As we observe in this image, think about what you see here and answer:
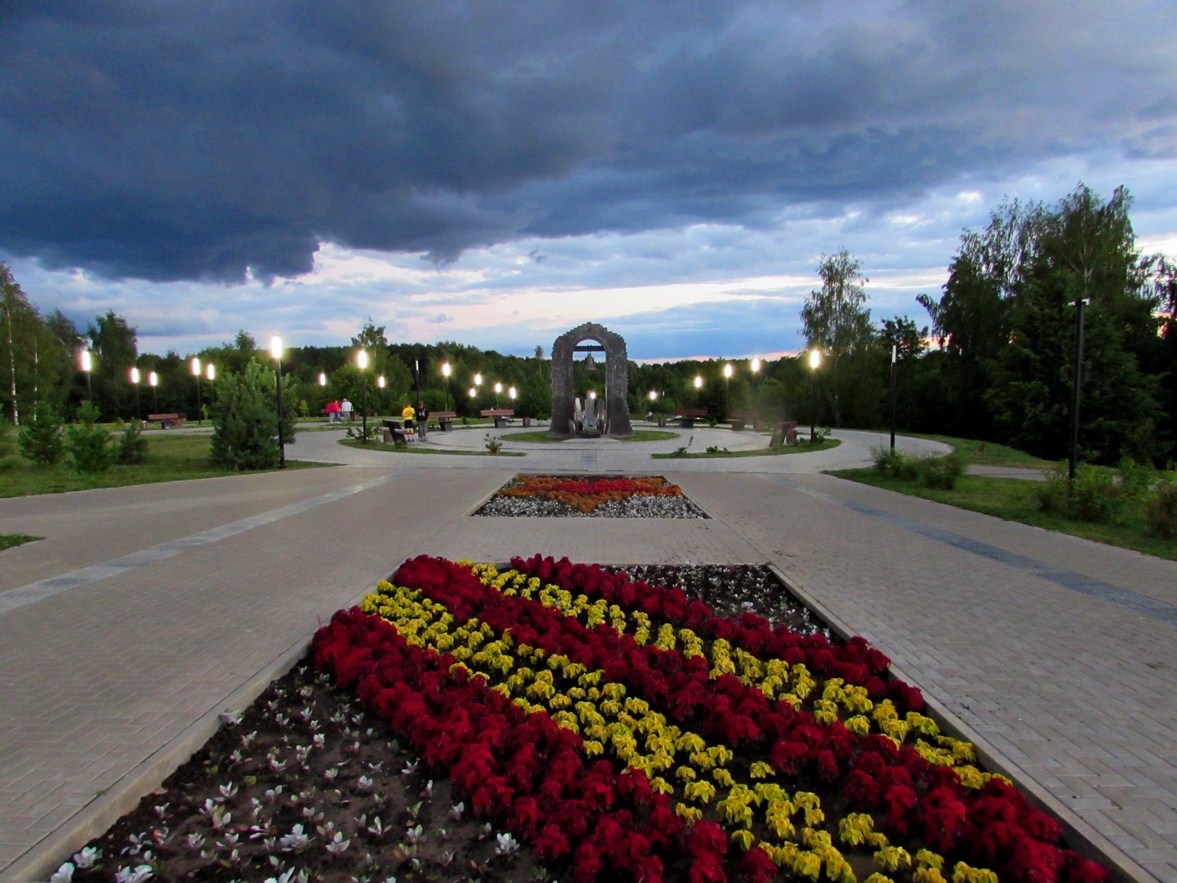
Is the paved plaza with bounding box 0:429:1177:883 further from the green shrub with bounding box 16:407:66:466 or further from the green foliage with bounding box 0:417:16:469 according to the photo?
the green foliage with bounding box 0:417:16:469

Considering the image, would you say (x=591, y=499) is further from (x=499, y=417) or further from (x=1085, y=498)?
(x=499, y=417)

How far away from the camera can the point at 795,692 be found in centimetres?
381

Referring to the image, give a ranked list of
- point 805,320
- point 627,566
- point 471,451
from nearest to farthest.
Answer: point 627,566 → point 471,451 → point 805,320

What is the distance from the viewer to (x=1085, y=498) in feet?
29.4

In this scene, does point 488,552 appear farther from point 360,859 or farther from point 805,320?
point 805,320

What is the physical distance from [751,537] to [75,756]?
6535 millimetres

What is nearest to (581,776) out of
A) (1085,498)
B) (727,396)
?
(1085,498)

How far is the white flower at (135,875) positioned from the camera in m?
2.29

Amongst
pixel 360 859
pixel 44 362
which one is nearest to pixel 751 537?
pixel 360 859

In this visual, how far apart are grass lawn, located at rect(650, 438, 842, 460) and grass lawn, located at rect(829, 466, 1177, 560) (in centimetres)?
428

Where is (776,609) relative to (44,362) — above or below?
below

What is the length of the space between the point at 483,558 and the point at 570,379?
20.4 m

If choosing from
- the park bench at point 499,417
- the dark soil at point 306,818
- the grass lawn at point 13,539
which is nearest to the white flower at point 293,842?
the dark soil at point 306,818

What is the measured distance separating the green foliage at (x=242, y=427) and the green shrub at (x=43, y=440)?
125 inches
